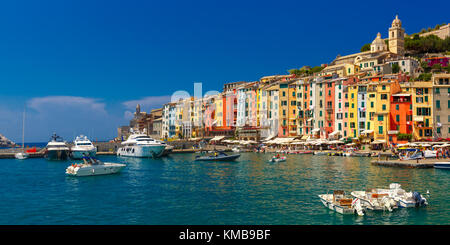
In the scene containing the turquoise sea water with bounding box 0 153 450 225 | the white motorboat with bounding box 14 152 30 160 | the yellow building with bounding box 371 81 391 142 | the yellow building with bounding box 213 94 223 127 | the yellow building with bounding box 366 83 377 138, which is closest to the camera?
the turquoise sea water with bounding box 0 153 450 225

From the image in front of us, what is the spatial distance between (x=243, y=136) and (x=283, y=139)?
55.1ft

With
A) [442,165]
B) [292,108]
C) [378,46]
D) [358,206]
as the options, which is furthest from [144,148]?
[378,46]

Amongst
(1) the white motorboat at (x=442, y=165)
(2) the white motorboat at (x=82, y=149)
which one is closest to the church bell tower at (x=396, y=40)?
(1) the white motorboat at (x=442, y=165)

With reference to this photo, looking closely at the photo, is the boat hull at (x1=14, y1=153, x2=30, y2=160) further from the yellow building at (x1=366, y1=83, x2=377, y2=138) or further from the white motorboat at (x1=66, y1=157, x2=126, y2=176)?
the yellow building at (x1=366, y1=83, x2=377, y2=138)

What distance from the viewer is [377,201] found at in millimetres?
21781

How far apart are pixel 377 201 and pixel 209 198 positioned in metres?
10.9

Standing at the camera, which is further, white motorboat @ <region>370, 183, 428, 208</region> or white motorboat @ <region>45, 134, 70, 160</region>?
white motorboat @ <region>45, 134, 70, 160</region>

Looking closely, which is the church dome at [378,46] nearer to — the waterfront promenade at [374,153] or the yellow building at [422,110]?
the yellow building at [422,110]

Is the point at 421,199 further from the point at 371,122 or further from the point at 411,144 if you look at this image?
the point at 371,122

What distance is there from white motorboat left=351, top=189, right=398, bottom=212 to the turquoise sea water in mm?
802

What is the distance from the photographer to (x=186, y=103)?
12756 cm

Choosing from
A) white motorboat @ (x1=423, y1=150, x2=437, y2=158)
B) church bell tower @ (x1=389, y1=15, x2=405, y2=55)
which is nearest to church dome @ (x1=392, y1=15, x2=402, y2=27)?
church bell tower @ (x1=389, y1=15, x2=405, y2=55)

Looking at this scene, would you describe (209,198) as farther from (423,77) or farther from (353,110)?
(423,77)

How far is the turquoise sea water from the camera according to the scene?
789 inches
